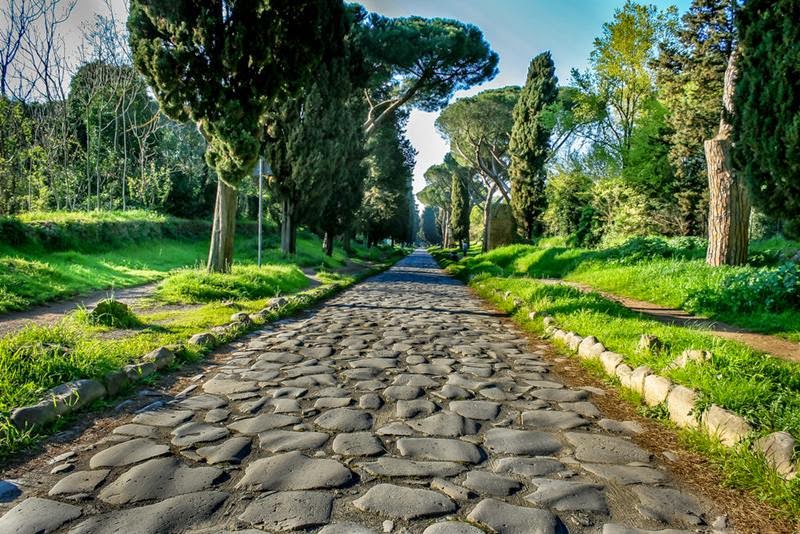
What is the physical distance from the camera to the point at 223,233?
1135 cm

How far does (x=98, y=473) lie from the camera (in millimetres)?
2340

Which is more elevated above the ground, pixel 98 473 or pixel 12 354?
pixel 12 354

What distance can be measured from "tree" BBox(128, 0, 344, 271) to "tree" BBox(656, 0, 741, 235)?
10.9 m

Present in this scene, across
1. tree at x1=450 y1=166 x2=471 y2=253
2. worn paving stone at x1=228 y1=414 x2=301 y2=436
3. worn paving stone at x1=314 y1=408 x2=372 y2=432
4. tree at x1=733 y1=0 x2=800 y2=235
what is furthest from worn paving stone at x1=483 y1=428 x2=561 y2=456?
tree at x1=450 y1=166 x2=471 y2=253

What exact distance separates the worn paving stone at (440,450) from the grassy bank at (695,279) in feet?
17.3

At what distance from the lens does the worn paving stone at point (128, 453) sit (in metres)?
2.46

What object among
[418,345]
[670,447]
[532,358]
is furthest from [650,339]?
[418,345]

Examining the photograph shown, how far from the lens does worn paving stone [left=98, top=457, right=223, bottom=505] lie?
2.12 meters

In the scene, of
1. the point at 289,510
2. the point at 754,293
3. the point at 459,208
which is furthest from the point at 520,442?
the point at 459,208

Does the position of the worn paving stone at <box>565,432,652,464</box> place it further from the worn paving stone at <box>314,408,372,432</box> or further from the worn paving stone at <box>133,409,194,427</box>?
the worn paving stone at <box>133,409,194,427</box>

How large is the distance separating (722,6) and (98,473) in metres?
17.5

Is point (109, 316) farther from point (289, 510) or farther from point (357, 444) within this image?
point (289, 510)

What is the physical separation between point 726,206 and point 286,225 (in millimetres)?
13882

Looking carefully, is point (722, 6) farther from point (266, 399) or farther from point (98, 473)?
point (98, 473)
